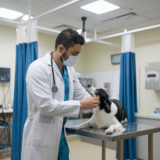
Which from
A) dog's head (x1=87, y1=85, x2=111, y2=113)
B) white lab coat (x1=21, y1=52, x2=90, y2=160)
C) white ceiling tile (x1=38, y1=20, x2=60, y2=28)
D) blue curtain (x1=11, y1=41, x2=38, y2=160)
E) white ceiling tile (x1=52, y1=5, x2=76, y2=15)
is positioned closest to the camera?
white lab coat (x1=21, y1=52, x2=90, y2=160)

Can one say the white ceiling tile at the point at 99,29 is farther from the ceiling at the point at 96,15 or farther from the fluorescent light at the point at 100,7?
the fluorescent light at the point at 100,7

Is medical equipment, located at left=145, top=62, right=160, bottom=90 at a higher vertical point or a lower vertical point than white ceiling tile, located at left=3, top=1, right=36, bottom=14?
lower

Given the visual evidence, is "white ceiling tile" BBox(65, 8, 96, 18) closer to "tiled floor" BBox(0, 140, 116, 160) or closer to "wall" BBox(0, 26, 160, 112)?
"wall" BBox(0, 26, 160, 112)

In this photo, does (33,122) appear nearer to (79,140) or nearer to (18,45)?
(18,45)

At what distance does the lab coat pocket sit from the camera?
157 cm

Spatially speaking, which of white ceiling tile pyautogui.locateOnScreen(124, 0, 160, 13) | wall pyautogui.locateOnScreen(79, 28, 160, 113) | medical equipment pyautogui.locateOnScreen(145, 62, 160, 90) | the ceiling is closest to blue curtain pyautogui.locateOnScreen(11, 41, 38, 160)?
the ceiling

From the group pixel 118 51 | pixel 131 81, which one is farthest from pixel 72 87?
pixel 118 51

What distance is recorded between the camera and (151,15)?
170 inches

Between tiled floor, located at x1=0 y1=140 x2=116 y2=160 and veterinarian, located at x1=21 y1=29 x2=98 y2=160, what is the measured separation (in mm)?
2340

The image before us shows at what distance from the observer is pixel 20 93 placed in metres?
2.86

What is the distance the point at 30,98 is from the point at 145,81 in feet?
12.2

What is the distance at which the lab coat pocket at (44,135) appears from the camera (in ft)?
5.15

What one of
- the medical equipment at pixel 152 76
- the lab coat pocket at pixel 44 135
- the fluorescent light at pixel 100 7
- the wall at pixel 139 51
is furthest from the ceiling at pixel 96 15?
the lab coat pocket at pixel 44 135

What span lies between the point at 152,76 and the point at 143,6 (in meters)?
1.59
